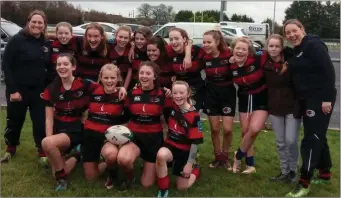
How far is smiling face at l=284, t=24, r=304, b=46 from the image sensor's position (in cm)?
491

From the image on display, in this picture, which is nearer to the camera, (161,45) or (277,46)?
(277,46)

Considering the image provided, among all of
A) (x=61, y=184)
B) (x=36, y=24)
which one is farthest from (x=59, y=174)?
(x=36, y=24)

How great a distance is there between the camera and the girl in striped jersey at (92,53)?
571cm

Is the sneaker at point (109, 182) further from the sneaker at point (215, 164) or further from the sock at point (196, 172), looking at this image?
the sneaker at point (215, 164)

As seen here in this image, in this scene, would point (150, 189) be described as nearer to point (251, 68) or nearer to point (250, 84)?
point (250, 84)

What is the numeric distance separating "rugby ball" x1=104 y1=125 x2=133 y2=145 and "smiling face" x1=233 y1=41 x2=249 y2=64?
180 cm

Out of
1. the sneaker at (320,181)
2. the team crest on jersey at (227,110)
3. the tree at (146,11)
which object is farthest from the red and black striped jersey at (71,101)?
the tree at (146,11)

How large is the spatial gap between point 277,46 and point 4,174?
3.95 meters

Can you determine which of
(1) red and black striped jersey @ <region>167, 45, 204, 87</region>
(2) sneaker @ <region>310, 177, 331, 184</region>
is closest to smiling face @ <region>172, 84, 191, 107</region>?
(1) red and black striped jersey @ <region>167, 45, 204, 87</region>

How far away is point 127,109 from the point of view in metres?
5.15

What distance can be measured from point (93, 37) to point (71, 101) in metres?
1.05

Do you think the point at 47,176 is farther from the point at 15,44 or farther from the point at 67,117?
the point at 15,44

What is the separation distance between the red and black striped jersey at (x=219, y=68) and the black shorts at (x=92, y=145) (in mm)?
1789

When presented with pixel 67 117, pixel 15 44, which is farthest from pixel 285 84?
pixel 15 44
